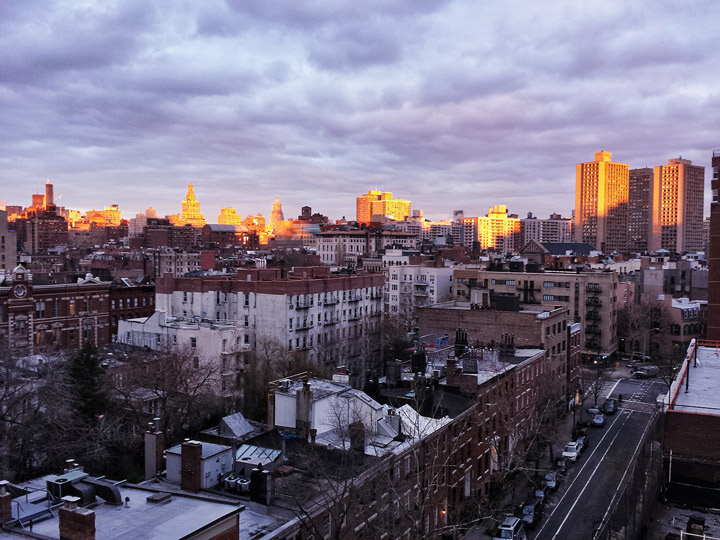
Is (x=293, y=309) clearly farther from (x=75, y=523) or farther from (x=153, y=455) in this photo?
(x=75, y=523)

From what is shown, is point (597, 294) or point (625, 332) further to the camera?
point (625, 332)

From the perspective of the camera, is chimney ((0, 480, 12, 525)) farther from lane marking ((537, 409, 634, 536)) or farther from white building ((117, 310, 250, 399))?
white building ((117, 310, 250, 399))

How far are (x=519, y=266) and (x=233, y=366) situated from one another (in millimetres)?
56279

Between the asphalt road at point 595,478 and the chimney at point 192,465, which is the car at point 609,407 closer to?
the asphalt road at point 595,478

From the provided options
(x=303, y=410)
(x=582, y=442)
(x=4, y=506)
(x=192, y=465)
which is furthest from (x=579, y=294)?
(x=4, y=506)

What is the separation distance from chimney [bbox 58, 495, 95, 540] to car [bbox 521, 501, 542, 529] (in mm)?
30355

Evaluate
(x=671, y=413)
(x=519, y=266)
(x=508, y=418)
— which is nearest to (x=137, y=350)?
(x=508, y=418)

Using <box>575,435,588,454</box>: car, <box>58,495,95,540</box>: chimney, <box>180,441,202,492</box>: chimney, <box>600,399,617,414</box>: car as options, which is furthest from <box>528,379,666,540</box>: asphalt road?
<box>58,495,95,540</box>: chimney

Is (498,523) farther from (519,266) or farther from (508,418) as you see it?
(519,266)

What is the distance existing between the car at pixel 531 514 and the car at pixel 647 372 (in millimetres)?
50585

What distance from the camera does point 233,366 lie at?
194 feet

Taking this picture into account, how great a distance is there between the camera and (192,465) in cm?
2816

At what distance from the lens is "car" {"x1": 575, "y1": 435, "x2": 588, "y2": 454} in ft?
184

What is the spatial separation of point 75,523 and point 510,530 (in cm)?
2702
